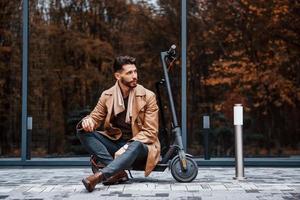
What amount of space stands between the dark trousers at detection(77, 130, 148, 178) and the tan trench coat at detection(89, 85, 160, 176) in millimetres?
78

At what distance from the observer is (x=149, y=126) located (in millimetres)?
6453

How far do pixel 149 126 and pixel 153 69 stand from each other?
12.2 ft

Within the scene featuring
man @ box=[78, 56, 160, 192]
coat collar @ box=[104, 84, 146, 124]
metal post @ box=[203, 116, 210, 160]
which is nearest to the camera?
man @ box=[78, 56, 160, 192]

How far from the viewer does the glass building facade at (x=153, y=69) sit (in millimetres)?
10070

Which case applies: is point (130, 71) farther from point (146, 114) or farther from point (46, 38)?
point (46, 38)

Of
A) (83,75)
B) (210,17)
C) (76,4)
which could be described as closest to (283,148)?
(210,17)

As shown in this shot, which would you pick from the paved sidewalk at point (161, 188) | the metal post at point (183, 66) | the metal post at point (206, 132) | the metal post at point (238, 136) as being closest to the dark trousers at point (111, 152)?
the paved sidewalk at point (161, 188)

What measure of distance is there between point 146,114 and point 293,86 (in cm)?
431

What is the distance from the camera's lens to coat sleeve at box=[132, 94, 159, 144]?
6398mm

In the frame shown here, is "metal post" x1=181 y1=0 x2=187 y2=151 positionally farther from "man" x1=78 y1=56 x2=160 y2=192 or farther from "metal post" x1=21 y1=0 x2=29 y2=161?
"man" x1=78 y1=56 x2=160 y2=192

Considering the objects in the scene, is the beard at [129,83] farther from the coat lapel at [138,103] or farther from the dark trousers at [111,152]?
the dark trousers at [111,152]

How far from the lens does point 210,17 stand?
10.2 m

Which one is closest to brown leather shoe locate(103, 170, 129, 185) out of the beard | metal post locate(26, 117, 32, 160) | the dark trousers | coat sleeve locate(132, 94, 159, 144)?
the dark trousers

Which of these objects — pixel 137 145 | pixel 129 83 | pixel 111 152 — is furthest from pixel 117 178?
pixel 129 83
